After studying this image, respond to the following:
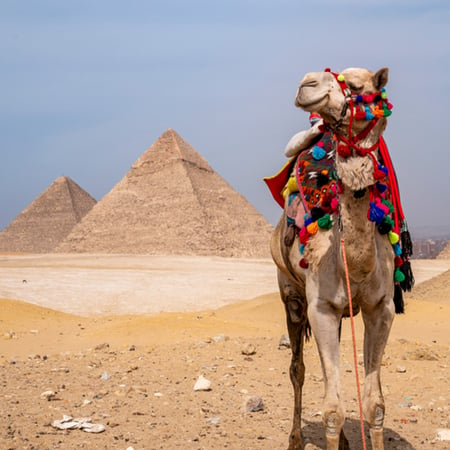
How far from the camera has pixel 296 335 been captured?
452cm

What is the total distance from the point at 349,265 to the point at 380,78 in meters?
0.91

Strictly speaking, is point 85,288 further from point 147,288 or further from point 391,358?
point 391,358

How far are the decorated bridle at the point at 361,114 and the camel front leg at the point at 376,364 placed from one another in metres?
0.76

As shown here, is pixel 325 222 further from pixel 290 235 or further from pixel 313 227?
pixel 290 235

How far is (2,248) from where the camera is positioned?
11781 centimetres

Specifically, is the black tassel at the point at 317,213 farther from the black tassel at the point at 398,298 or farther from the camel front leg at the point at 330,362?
the black tassel at the point at 398,298

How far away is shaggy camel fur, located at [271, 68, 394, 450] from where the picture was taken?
3156 millimetres

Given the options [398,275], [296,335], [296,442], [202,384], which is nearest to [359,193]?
[398,275]

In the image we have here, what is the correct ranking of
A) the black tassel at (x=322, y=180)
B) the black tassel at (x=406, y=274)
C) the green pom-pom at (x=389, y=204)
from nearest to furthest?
the green pom-pom at (x=389, y=204)
the black tassel at (x=322, y=180)
the black tassel at (x=406, y=274)

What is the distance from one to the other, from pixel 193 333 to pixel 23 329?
2.89m

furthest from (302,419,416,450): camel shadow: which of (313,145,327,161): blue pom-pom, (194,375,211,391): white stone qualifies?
(313,145,327,161): blue pom-pom

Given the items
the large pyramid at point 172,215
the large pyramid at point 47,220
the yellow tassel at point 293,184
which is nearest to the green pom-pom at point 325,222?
the yellow tassel at point 293,184

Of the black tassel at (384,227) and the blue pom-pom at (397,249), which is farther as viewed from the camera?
the blue pom-pom at (397,249)

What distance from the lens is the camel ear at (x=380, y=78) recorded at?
10.3ft
